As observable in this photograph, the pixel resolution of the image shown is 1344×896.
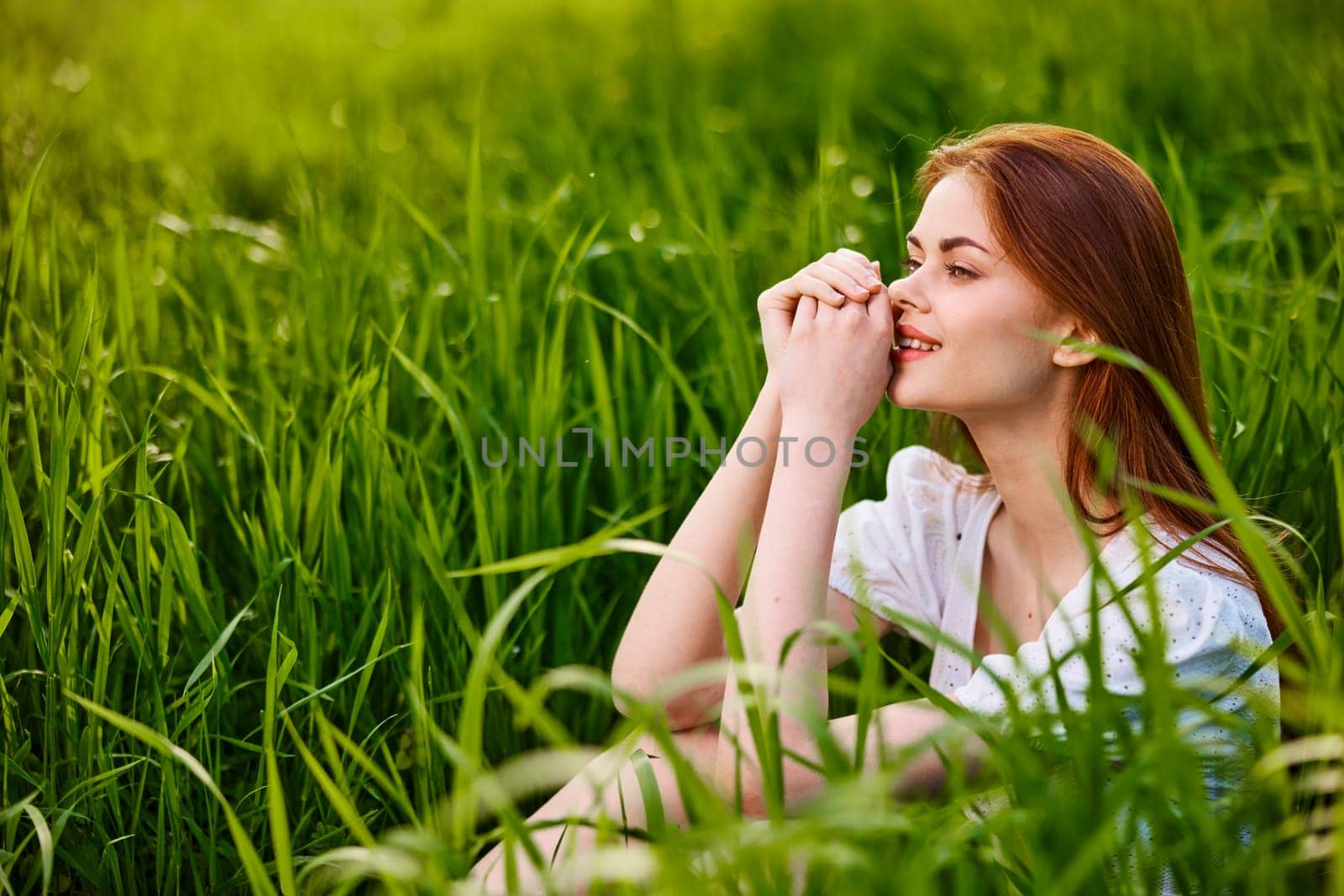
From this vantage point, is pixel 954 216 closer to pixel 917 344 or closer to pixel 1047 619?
pixel 917 344

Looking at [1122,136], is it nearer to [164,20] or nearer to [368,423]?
[368,423]

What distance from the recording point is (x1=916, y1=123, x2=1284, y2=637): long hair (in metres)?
1.58

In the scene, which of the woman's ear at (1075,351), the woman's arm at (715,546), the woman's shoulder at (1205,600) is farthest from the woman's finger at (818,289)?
the woman's shoulder at (1205,600)

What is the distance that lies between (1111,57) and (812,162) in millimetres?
1069

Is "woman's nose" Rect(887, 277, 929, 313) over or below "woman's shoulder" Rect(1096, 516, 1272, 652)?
over

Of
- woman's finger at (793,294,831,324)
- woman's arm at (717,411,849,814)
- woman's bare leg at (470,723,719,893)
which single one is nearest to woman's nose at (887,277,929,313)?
woman's finger at (793,294,831,324)

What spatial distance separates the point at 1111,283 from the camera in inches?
62.2

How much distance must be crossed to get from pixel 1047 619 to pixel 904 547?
0.30 meters

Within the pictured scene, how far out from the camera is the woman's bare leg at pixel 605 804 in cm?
152

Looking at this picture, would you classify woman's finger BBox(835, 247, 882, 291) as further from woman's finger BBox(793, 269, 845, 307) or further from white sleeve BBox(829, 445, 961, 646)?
white sleeve BBox(829, 445, 961, 646)

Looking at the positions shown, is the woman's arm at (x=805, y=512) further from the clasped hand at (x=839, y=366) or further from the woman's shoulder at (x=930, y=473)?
the woman's shoulder at (x=930, y=473)

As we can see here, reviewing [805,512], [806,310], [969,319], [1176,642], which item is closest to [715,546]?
[805,512]

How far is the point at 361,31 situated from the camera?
17.4 feet

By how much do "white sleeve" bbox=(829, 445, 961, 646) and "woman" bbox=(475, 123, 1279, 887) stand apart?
0.04m
